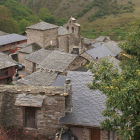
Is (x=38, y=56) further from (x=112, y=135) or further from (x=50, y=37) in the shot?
(x=112, y=135)

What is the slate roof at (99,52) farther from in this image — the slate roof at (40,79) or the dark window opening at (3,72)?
the dark window opening at (3,72)

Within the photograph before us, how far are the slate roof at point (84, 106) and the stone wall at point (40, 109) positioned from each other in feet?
2.16

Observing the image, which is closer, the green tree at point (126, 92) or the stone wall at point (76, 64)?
the green tree at point (126, 92)

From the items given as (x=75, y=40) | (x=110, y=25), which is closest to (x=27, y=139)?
(x=75, y=40)

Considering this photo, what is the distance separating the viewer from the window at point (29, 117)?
10.9m

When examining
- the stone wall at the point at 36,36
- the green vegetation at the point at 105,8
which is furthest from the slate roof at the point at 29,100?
the green vegetation at the point at 105,8

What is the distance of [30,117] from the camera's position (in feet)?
36.1

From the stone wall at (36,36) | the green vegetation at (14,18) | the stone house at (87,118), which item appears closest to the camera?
the stone house at (87,118)

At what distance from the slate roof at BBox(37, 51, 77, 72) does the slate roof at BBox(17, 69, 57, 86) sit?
3.73 ft

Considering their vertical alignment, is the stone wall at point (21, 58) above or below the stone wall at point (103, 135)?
above

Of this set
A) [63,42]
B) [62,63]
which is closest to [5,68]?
[62,63]

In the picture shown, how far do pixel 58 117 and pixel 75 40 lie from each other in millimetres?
40107

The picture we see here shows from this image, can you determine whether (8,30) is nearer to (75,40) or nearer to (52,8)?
(75,40)

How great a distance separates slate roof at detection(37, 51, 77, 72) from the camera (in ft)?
79.6
